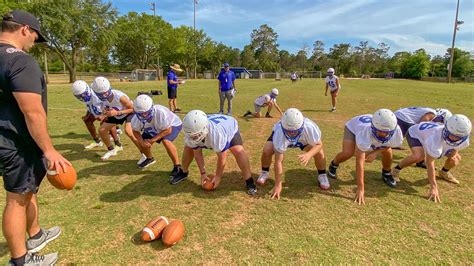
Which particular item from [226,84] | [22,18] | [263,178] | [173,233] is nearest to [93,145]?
[263,178]

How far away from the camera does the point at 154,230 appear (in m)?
3.42

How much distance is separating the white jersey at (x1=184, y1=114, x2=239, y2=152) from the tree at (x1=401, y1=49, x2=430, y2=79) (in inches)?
3861

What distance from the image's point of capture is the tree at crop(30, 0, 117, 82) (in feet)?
122

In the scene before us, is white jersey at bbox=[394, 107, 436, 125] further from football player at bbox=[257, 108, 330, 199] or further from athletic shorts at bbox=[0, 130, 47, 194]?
athletic shorts at bbox=[0, 130, 47, 194]

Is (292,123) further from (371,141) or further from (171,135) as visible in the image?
(171,135)

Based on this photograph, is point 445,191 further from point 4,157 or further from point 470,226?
point 4,157

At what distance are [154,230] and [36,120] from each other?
1.74m

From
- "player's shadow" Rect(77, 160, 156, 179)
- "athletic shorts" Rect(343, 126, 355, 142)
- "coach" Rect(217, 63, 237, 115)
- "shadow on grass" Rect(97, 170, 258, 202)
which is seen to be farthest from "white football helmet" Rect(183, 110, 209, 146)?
"coach" Rect(217, 63, 237, 115)

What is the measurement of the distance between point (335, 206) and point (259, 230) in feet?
4.29

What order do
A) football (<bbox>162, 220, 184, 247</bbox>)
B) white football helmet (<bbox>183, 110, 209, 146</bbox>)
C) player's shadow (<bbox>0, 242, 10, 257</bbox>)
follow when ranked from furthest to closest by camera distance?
white football helmet (<bbox>183, 110, 209, 146</bbox>) < football (<bbox>162, 220, 184, 247</bbox>) < player's shadow (<bbox>0, 242, 10, 257</bbox>)

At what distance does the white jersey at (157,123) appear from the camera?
5312mm

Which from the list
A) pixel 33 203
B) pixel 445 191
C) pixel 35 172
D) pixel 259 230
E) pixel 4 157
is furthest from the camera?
pixel 445 191

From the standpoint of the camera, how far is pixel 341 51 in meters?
101

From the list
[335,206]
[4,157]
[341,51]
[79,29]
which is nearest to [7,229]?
[4,157]
